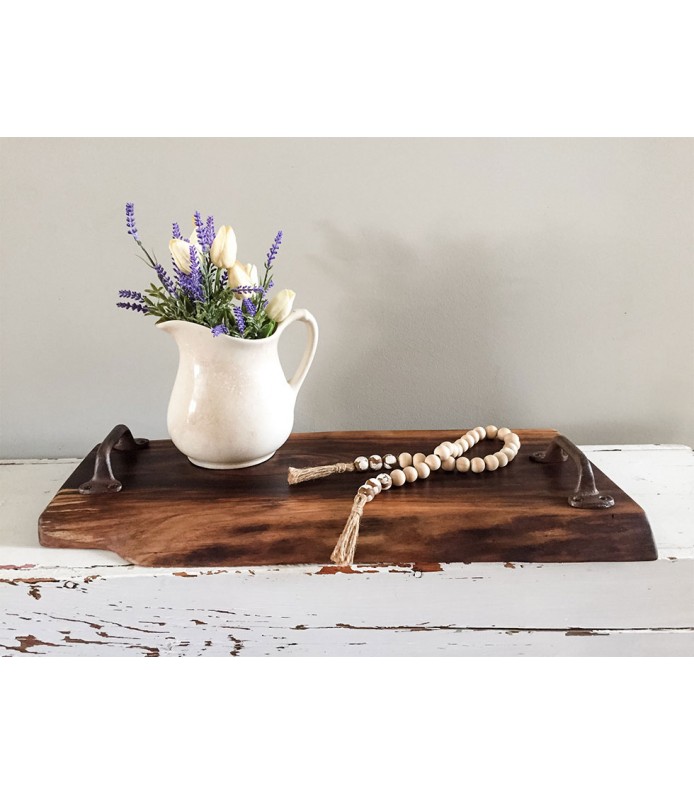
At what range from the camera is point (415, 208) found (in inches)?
39.5

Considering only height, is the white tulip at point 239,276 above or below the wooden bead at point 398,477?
above

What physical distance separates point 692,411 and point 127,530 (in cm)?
83

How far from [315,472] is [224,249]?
262 mm

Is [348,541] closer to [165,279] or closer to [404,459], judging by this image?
[404,459]

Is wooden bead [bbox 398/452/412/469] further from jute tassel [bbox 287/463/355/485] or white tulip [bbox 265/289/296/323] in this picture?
white tulip [bbox 265/289/296/323]

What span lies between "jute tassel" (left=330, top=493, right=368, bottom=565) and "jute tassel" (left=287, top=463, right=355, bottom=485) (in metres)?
0.10

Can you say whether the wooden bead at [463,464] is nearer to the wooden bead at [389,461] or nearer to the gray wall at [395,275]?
the wooden bead at [389,461]

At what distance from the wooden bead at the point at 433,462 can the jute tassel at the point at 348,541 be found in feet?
0.46

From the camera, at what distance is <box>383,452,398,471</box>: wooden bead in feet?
2.77

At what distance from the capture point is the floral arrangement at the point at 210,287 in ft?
2.51

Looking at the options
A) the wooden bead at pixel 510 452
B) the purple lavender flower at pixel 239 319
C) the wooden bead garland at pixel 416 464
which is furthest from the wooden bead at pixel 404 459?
the purple lavender flower at pixel 239 319

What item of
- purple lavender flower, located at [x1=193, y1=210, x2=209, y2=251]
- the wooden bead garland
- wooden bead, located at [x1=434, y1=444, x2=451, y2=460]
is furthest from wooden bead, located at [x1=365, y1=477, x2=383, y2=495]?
purple lavender flower, located at [x1=193, y1=210, x2=209, y2=251]

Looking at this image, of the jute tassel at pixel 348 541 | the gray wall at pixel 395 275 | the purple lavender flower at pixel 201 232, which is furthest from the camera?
the gray wall at pixel 395 275

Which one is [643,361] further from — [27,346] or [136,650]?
[27,346]
